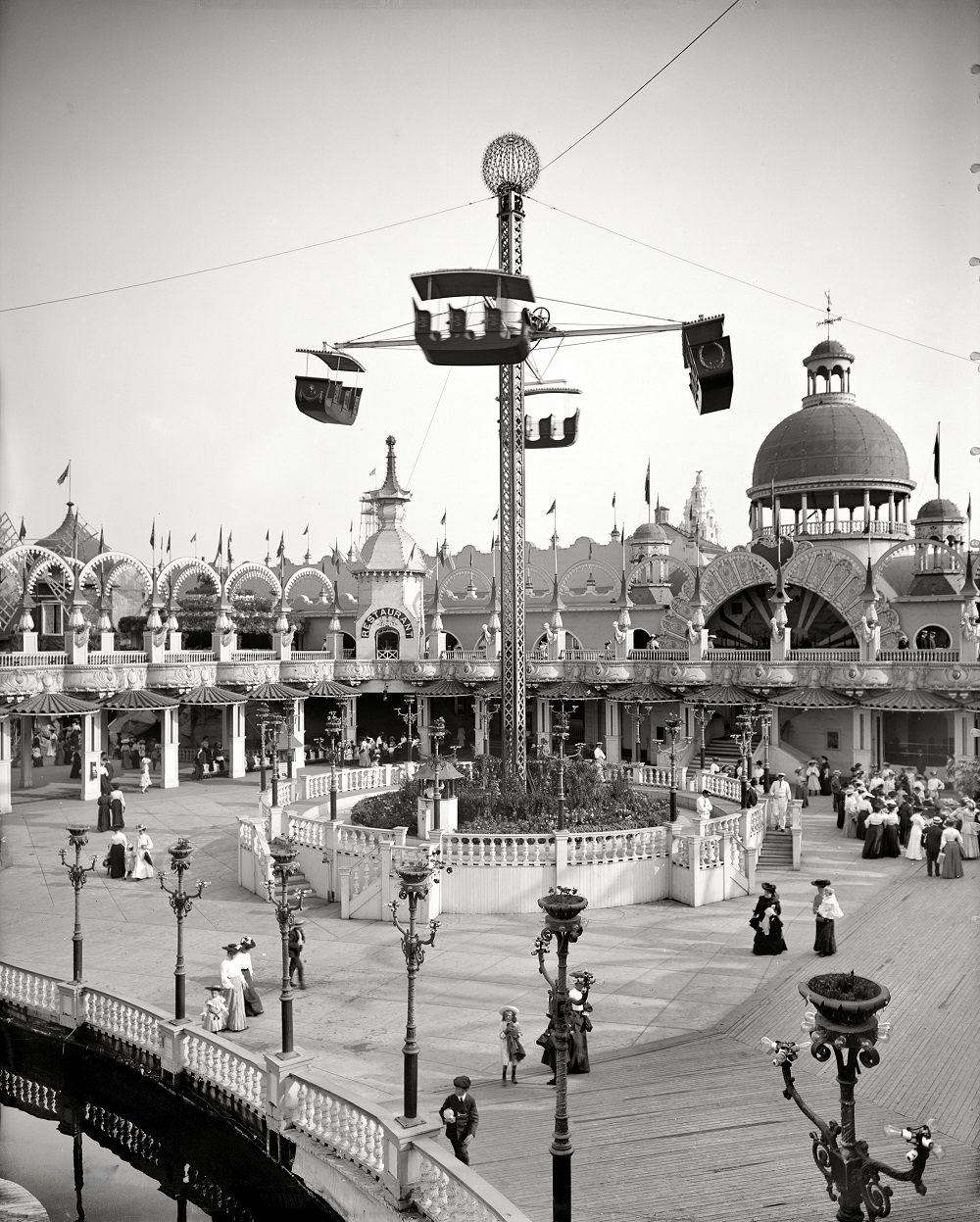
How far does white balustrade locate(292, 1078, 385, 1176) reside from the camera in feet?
32.0

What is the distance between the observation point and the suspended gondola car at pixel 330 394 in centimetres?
2352

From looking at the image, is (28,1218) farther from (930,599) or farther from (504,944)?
(930,599)

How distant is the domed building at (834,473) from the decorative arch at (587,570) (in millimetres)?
7084

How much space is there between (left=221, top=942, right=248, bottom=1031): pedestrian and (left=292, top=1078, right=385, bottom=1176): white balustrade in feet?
10.3

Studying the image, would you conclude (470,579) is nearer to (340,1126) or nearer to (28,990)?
(28,990)

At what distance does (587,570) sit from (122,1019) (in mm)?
38674

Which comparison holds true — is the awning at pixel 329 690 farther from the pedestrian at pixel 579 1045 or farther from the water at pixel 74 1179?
the pedestrian at pixel 579 1045

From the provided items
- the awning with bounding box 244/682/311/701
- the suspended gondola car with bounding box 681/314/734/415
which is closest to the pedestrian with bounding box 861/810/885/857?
the suspended gondola car with bounding box 681/314/734/415

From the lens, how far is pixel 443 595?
175 feet

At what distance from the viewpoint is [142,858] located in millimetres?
22734

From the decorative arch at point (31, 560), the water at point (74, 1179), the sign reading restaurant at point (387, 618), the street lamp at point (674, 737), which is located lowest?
the water at point (74, 1179)

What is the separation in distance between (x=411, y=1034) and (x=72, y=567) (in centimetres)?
3095

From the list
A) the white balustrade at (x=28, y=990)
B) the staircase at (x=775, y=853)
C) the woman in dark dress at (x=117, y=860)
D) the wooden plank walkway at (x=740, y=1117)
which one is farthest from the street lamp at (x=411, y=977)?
the staircase at (x=775, y=853)

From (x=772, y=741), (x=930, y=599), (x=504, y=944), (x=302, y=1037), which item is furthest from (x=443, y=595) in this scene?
(x=302, y=1037)
